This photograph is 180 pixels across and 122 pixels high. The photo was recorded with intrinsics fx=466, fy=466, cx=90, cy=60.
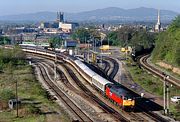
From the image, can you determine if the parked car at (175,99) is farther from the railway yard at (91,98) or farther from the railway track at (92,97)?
the railway track at (92,97)

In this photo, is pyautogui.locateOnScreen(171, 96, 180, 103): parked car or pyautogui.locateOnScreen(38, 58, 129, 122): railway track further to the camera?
pyautogui.locateOnScreen(171, 96, 180, 103): parked car

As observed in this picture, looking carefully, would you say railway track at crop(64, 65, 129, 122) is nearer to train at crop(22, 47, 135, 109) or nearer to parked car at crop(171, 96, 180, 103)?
train at crop(22, 47, 135, 109)

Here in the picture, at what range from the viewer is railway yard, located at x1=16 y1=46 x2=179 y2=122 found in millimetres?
48094

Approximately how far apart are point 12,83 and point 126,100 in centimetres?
3214

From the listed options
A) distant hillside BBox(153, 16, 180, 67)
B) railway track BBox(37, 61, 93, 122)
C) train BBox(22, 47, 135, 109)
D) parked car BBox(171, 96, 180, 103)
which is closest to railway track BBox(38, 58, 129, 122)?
train BBox(22, 47, 135, 109)

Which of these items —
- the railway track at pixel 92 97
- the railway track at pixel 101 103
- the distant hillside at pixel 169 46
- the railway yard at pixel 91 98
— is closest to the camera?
the railway track at pixel 101 103

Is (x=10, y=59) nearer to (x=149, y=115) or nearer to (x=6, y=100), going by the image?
(x=6, y=100)

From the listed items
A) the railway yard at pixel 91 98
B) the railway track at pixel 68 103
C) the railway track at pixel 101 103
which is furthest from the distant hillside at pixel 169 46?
the railway track at pixel 68 103

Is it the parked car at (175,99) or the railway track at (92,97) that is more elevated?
the parked car at (175,99)

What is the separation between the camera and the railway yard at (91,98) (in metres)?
48.1

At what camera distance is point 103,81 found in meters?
60.5

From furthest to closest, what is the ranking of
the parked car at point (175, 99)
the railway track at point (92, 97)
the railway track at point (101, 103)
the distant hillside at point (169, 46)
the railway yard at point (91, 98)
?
the distant hillside at point (169, 46) → the parked car at point (175, 99) → the railway yard at point (91, 98) → the railway track at point (92, 97) → the railway track at point (101, 103)

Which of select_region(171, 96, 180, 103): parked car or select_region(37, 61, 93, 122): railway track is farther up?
select_region(171, 96, 180, 103): parked car

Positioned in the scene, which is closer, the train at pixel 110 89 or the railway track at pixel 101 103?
the railway track at pixel 101 103
